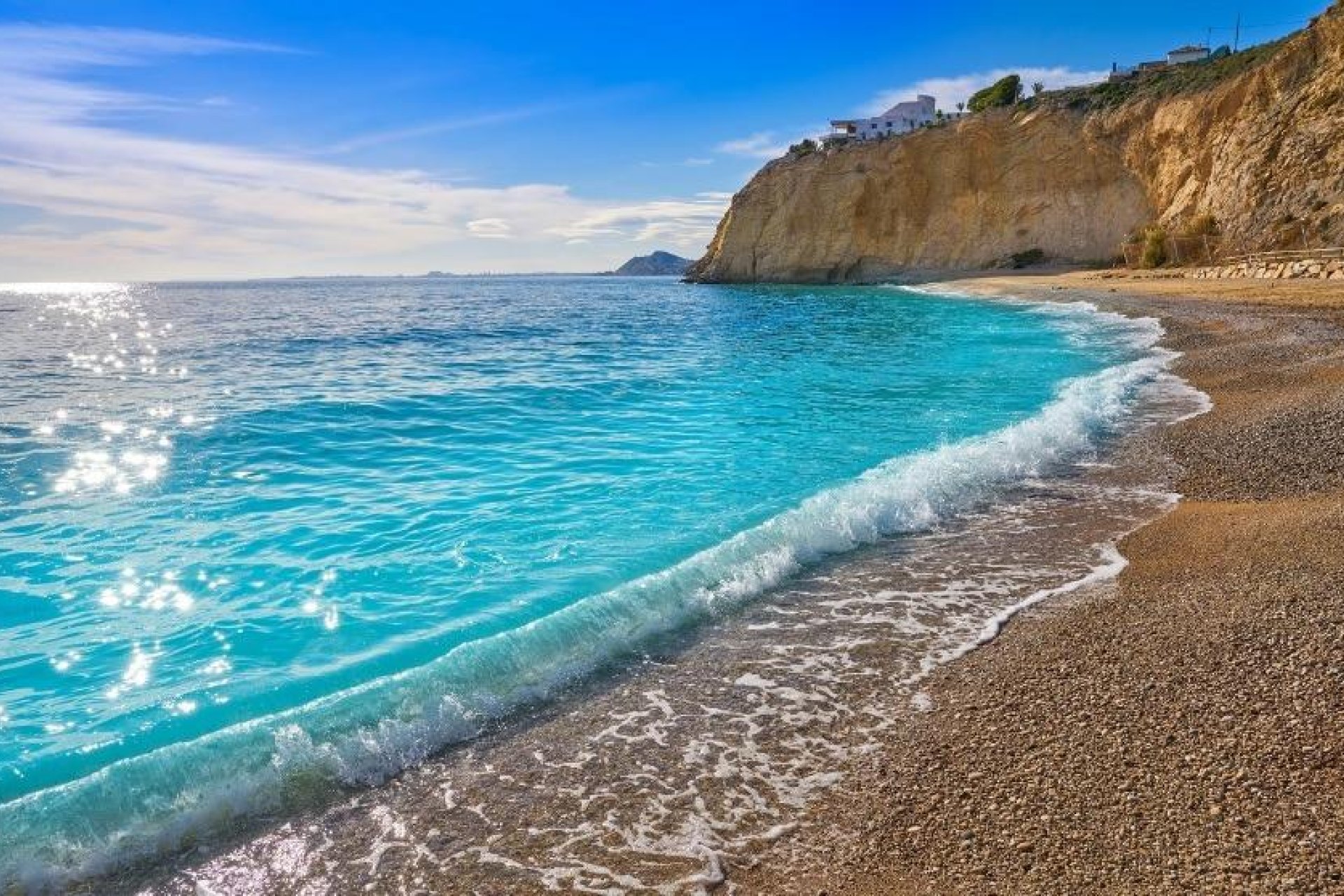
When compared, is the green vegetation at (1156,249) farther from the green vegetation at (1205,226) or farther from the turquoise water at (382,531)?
the turquoise water at (382,531)

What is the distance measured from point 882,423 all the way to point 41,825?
1239 cm

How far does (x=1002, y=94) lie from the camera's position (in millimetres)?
76812

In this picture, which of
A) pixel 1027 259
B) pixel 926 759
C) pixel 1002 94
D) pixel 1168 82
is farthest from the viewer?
pixel 1002 94

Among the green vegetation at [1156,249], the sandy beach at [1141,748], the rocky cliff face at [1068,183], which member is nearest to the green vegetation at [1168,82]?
the rocky cliff face at [1068,183]

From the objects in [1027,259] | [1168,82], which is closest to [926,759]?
[1168,82]

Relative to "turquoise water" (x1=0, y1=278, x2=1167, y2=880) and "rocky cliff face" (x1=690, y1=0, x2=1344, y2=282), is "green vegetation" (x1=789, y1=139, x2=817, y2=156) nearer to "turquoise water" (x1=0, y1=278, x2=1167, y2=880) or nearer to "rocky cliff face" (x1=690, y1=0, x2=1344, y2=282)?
"rocky cliff face" (x1=690, y1=0, x2=1344, y2=282)

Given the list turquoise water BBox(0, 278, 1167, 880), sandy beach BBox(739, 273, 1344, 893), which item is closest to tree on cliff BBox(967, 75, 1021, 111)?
turquoise water BBox(0, 278, 1167, 880)

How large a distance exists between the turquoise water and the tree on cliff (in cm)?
6491

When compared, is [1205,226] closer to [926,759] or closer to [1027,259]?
[1027,259]

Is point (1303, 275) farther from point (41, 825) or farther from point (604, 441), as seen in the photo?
point (41, 825)

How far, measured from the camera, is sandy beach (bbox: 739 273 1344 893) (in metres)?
3.17

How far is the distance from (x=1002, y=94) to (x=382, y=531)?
3321 inches

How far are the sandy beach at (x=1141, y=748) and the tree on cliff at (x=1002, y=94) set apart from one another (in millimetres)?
80298

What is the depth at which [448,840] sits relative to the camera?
384 cm
